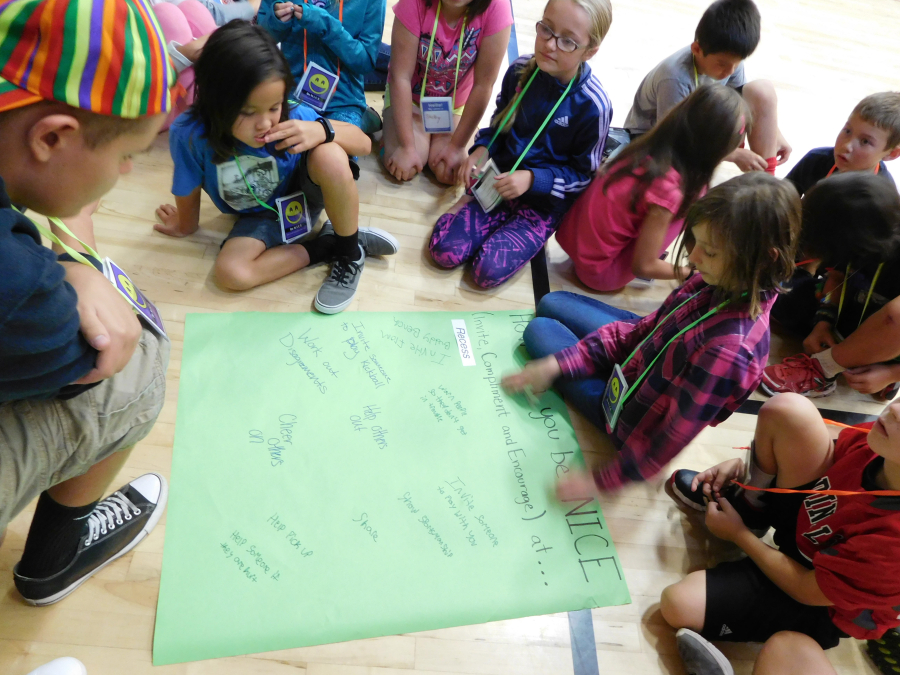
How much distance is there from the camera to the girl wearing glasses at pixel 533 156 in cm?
167

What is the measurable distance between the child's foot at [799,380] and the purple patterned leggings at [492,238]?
2.46 feet

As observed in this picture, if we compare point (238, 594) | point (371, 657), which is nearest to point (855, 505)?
point (371, 657)

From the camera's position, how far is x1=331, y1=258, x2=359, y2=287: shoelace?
1.60 metres

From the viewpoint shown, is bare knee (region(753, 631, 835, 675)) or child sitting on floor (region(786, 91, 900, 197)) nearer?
bare knee (region(753, 631, 835, 675))

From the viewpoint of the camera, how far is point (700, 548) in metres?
1.34

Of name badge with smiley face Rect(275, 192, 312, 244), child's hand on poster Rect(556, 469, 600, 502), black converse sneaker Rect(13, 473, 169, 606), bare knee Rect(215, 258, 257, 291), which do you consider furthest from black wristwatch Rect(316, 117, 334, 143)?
child's hand on poster Rect(556, 469, 600, 502)

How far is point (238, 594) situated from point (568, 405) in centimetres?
87

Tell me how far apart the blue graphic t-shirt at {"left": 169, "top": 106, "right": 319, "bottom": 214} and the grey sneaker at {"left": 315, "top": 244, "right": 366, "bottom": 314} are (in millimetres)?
249

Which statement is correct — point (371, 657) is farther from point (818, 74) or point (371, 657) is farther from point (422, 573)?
point (818, 74)

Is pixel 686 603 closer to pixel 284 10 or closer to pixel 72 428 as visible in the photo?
pixel 72 428

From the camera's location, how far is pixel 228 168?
146 cm

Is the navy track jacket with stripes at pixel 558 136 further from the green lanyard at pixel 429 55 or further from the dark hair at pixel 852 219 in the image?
the dark hair at pixel 852 219

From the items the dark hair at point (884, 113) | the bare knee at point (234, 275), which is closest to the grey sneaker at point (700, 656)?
the bare knee at point (234, 275)

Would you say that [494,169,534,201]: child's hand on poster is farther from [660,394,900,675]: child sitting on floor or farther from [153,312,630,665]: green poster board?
[660,394,900,675]: child sitting on floor
